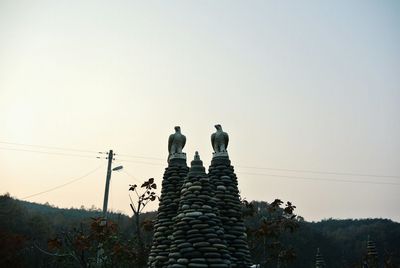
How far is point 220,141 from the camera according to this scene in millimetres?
11555

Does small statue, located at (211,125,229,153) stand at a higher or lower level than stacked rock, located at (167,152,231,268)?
higher

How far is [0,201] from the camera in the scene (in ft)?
143

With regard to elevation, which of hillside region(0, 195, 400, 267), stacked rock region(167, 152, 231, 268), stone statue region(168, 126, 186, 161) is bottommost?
stacked rock region(167, 152, 231, 268)

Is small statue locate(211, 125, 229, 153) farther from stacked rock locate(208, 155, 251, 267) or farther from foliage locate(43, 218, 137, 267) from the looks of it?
foliage locate(43, 218, 137, 267)

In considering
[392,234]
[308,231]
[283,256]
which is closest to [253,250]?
[283,256]

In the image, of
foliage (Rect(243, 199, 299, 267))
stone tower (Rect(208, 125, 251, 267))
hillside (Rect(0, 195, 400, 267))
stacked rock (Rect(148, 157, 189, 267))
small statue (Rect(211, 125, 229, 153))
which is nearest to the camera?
stacked rock (Rect(148, 157, 189, 267))

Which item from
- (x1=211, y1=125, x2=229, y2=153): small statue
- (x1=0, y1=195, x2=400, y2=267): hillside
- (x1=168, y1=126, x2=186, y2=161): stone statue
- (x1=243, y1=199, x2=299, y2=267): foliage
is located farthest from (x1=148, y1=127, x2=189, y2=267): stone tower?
(x1=0, y1=195, x2=400, y2=267): hillside

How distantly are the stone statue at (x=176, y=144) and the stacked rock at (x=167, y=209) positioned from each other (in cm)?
14

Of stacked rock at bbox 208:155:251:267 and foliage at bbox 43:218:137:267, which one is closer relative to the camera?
stacked rock at bbox 208:155:251:267

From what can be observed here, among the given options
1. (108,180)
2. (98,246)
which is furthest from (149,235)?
(98,246)

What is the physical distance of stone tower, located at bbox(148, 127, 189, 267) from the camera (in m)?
10.3

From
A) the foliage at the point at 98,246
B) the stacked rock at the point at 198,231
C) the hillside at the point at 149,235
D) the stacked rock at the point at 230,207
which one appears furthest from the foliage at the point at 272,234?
the hillside at the point at 149,235

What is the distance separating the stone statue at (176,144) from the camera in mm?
11523

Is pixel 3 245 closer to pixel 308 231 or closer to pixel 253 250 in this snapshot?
pixel 253 250
